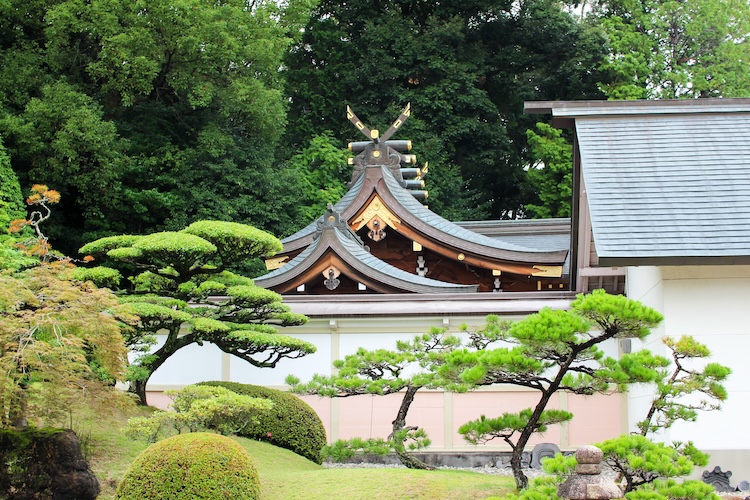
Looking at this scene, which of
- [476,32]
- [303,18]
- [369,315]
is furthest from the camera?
[476,32]

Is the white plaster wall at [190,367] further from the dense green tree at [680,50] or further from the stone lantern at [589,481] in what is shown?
the dense green tree at [680,50]

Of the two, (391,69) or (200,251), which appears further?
(391,69)

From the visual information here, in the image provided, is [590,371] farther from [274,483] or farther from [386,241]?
[386,241]

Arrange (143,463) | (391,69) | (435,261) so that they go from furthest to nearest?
(391,69), (435,261), (143,463)

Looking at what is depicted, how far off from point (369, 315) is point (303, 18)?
46.9ft

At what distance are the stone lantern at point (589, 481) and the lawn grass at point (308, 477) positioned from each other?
5.13 feet

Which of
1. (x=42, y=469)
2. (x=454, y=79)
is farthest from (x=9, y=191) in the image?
(x=454, y=79)

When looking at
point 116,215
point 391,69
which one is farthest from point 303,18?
point 116,215

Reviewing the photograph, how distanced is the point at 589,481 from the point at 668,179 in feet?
16.0

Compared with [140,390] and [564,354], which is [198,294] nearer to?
[140,390]

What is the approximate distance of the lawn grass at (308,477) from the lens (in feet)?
26.0

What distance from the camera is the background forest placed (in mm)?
20953

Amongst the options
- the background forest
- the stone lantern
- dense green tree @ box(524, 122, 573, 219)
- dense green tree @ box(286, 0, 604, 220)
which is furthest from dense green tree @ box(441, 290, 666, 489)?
dense green tree @ box(286, 0, 604, 220)

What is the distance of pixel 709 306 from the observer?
8.98 metres
